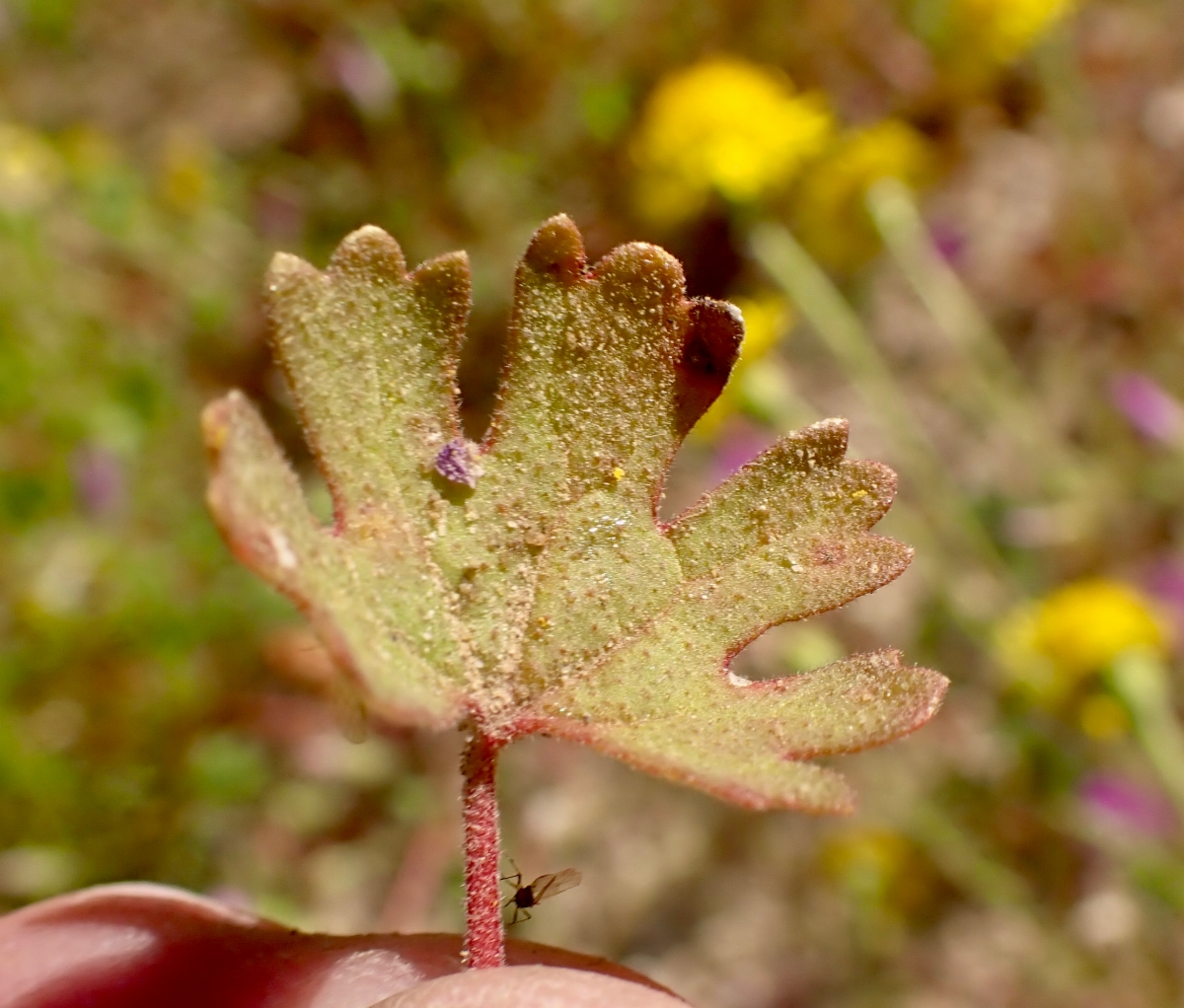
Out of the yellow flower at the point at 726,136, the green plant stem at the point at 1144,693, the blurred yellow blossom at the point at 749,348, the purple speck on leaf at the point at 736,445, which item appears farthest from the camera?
the purple speck on leaf at the point at 736,445

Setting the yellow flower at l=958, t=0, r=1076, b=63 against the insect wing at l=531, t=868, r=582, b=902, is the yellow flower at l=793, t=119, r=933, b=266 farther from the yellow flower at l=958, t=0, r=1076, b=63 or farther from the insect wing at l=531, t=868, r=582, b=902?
the insect wing at l=531, t=868, r=582, b=902

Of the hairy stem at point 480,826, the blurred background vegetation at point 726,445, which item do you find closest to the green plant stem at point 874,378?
the blurred background vegetation at point 726,445

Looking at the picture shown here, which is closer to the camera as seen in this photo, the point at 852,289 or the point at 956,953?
the point at 956,953

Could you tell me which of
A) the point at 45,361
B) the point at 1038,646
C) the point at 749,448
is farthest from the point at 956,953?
the point at 45,361

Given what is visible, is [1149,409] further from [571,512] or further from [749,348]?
[571,512]

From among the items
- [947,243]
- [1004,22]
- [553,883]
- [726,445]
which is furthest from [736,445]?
[553,883]

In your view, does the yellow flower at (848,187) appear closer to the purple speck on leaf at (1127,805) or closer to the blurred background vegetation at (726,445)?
the blurred background vegetation at (726,445)

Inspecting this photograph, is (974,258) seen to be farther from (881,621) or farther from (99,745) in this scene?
(99,745)
